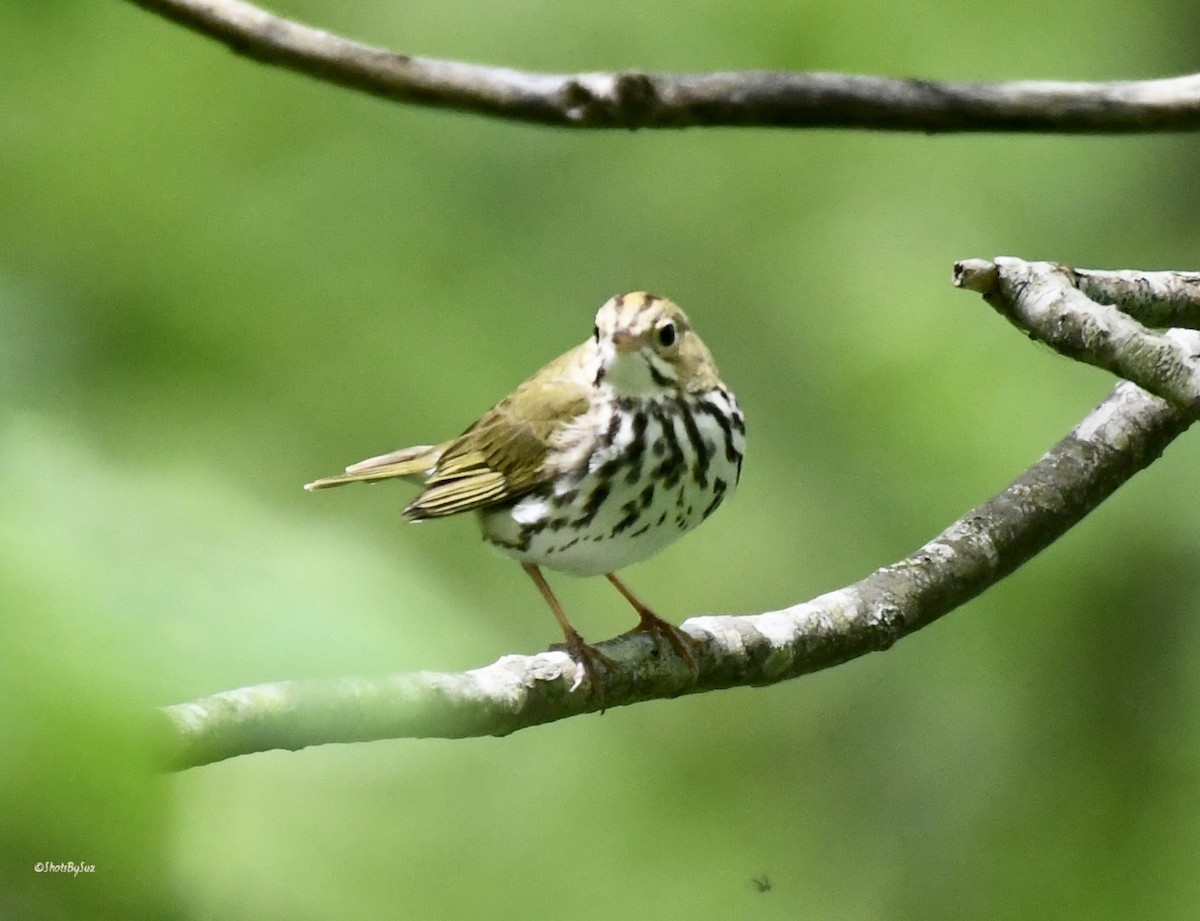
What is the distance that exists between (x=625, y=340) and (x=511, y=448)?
0.53 metres

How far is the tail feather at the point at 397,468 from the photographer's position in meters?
4.40

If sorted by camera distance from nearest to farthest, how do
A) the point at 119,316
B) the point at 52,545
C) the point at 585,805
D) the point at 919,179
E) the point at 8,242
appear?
the point at 52,545, the point at 8,242, the point at 119,316, the point at 585,805, the point at 919,179

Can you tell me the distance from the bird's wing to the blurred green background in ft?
1.38

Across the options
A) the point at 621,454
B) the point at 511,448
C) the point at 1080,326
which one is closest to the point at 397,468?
the point at 511,448

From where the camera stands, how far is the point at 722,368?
679 cm

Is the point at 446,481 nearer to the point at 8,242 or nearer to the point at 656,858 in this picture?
the point at 8,242

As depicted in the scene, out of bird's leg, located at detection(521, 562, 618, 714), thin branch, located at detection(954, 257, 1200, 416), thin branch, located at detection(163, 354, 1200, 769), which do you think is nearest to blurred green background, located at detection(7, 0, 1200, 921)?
bird's leg, located at detection(521, 562, 618, 714)

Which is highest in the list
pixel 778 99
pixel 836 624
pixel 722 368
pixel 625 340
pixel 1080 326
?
pixel 722 368

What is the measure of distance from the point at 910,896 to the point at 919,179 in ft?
10.9

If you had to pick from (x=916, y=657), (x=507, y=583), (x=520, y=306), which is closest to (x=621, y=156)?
(x=520, y=306)

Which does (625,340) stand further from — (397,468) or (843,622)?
(397,468)

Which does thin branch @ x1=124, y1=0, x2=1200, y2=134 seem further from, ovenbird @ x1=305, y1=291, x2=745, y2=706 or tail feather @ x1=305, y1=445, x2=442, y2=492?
tail feather @ x1=305, y1=445, x2=442, y2=492

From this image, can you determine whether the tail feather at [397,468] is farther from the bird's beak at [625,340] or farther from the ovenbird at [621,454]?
the bird's beak at [625,340]

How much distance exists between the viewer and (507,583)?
6.75 metres
